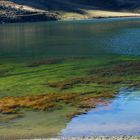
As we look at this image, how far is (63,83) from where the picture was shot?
4238 cm

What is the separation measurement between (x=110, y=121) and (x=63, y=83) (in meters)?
14.7

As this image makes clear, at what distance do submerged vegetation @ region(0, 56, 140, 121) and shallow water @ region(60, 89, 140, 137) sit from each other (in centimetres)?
126

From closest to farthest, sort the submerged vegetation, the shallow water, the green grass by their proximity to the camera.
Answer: the shallow water, the green grass, the submerged vegetation

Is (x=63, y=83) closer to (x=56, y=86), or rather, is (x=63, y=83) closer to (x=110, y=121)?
(x=56, y=86)

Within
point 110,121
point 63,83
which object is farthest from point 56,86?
point 110,121

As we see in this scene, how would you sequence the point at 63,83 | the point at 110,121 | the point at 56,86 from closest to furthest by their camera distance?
1. the point at 110,121
2. the point at 56,86
3. the point at 63,83

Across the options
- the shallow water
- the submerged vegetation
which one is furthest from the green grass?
the shallow water

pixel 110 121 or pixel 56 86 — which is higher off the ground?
pixel 110 121

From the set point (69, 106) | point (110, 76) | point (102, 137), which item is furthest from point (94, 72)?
point (102, 137)

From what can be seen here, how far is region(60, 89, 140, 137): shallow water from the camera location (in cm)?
2577

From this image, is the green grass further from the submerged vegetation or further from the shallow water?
the shallow water

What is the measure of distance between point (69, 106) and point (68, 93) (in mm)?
4644

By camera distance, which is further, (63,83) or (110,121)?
(63,83)

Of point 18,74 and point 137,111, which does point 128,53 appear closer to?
point 18,74
